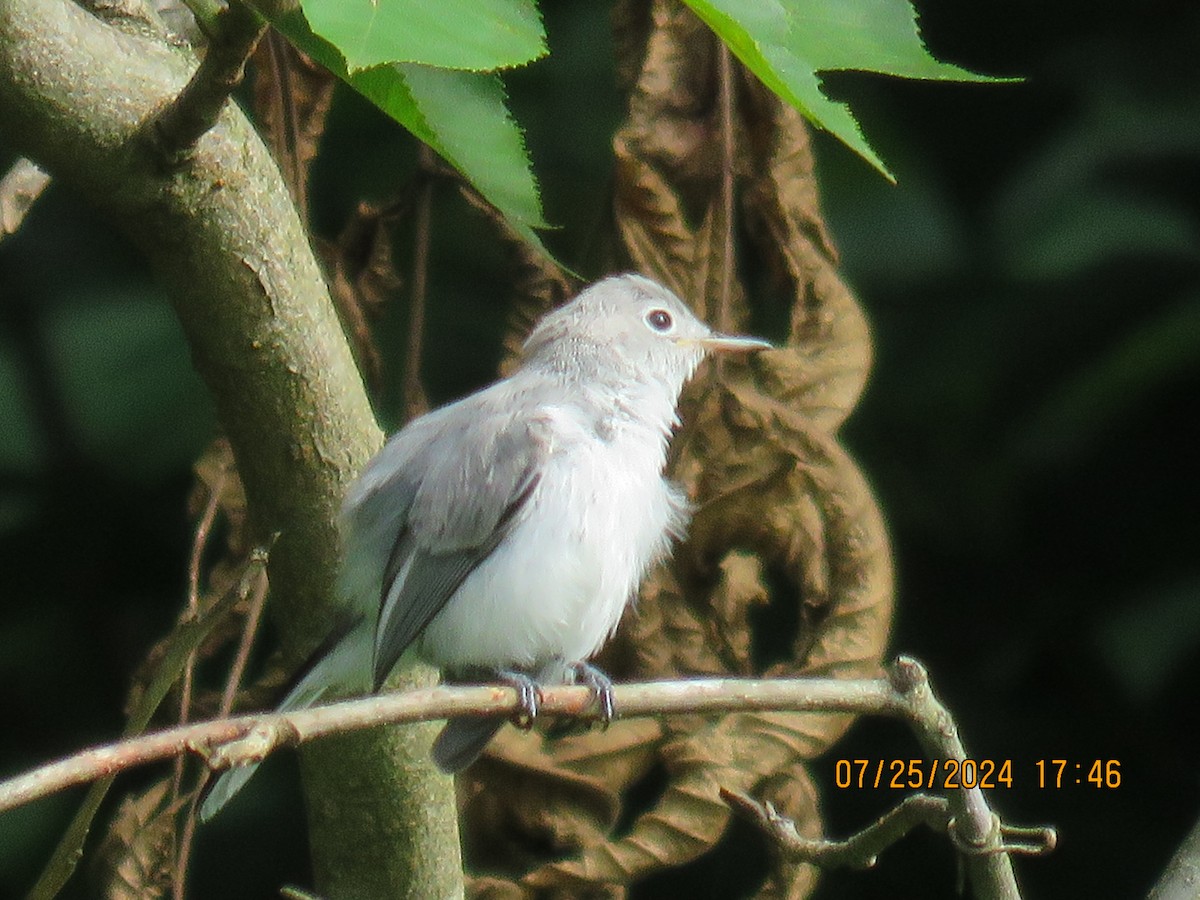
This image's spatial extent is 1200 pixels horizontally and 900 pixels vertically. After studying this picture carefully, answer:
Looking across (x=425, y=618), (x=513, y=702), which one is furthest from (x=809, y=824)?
(x=513, y=702)

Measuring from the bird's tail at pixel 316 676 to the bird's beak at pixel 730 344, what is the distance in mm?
871

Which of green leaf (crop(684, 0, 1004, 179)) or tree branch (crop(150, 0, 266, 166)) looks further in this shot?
tree branch (crop(150, 0, 266, 166))

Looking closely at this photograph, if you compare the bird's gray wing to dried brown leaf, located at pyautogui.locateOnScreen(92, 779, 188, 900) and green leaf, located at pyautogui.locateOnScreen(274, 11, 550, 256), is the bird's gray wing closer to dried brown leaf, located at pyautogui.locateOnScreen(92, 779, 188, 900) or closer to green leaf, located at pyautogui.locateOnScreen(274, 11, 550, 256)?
dried brown leaf, located at pyautogui.locateOnScreen(92, 779, 188, 900)

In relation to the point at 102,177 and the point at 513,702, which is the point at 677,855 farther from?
the point at 102,177

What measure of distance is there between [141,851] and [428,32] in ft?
7.00

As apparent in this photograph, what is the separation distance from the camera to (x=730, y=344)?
2920 mm

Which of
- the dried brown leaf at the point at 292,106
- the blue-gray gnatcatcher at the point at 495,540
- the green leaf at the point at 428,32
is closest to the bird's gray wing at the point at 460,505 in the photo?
the blue-gray gnatcatcher at the point at 495,540

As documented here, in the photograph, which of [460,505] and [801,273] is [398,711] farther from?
[801,273]

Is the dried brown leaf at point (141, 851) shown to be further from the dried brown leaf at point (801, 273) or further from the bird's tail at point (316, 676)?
the dried brown leaf at point (801, 273)

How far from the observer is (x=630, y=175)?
2961mm

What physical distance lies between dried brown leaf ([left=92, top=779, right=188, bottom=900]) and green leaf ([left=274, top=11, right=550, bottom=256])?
5.22ft

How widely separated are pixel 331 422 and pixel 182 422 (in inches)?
52.3

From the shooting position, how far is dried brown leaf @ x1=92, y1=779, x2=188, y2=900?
8.87 feet
